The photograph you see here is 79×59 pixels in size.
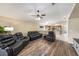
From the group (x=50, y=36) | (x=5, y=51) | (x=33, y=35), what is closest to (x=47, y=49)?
(x=50, y=36)

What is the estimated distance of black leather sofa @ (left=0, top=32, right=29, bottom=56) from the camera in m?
1.88

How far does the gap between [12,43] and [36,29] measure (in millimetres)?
493

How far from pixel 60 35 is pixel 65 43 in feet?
0.57

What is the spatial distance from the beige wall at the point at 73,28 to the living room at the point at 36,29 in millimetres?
57

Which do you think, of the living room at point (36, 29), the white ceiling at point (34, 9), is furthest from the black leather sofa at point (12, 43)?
the white ceiling at point (34, 9)

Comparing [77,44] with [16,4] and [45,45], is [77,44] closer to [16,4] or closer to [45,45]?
[45,45]

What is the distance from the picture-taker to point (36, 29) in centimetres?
208

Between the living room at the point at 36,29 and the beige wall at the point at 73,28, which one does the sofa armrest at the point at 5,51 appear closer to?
the living room at the point at 36,29

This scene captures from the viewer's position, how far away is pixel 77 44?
2.04 meters

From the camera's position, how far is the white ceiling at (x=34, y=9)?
1970 millimetres

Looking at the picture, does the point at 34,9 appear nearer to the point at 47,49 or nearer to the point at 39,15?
the point at 39,15

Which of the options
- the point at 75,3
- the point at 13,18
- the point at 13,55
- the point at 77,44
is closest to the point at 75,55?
the point at 77,44

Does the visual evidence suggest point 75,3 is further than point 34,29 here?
No

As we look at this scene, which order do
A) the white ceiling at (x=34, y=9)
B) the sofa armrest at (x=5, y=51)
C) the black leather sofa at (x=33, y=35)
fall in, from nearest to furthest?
the sofa armrest at (x=5, y=51)
the white ceiling at (x=34, y=9)
the black leather sofa at (x=33, y=35)
